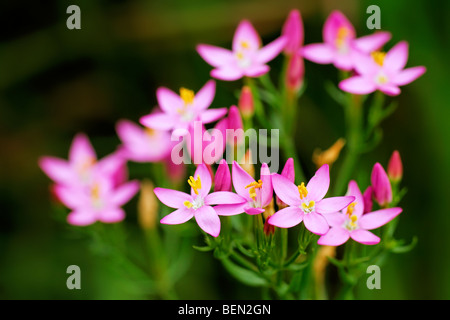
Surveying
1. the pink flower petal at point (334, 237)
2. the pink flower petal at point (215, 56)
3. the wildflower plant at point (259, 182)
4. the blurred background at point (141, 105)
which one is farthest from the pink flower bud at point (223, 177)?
the blurred background at point (141, 105)

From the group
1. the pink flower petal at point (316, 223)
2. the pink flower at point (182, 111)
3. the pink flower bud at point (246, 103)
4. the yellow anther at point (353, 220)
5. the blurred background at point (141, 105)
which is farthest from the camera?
the blurred background at point (141, 105)

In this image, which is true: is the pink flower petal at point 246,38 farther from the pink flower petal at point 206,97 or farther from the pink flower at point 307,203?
the pink flower at point 307,203

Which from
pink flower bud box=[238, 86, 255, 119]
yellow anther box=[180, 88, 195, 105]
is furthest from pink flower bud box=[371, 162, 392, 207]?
yellow anther box=[180, 88, 195, 105]

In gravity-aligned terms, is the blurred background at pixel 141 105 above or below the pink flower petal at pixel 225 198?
above

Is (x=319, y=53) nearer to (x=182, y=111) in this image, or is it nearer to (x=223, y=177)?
(x=182, y=111)

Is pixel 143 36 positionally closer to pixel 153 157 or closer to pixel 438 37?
pixel 153 157
